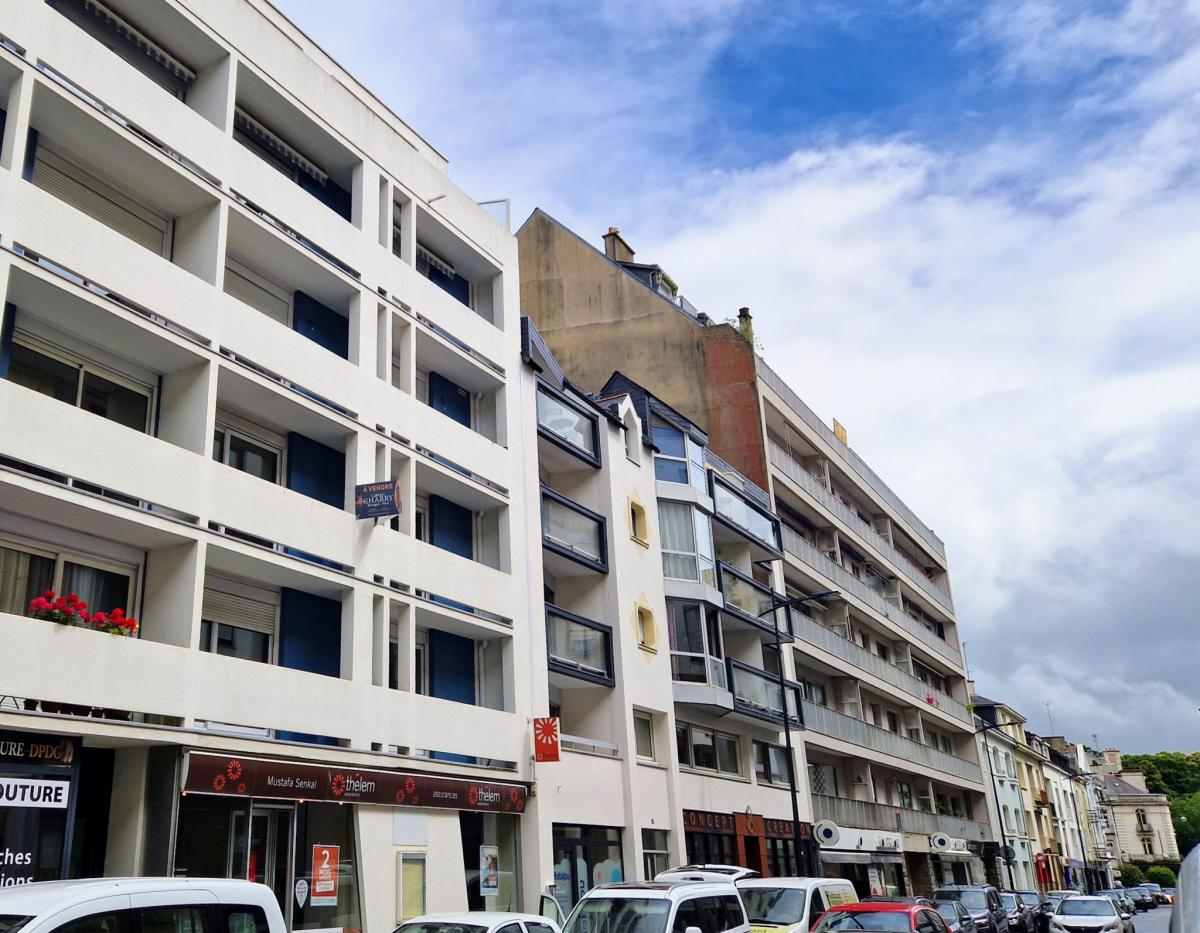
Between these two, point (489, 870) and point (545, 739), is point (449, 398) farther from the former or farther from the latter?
point (489, 870)

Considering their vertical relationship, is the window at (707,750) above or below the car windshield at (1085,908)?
above

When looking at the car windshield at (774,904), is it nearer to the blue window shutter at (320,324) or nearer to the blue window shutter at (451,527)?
the blue window shutter at (451,527)

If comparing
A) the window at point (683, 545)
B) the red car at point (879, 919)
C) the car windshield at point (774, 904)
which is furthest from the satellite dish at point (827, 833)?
the red car at point (879, 919)

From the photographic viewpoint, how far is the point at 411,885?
791 inches

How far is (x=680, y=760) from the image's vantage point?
1235 inches

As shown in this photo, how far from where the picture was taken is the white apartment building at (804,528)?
40.4 metres

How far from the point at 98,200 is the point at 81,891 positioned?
45.0ft

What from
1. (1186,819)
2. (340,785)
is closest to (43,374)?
(340,785)

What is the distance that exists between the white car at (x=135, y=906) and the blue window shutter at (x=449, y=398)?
17631 mm

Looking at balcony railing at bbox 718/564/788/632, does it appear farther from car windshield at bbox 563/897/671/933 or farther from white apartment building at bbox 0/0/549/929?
car windshield at bbox 563/897/671/933

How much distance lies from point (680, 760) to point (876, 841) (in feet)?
48.1

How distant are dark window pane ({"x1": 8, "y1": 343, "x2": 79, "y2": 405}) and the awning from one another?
28723mm

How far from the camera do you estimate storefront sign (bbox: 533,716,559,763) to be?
23.6 m

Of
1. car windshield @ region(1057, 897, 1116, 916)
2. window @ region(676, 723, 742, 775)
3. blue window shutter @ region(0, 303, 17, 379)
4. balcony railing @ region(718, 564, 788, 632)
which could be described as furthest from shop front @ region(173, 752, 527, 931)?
car windshield @ region(1057, 897, 1116, 916)
